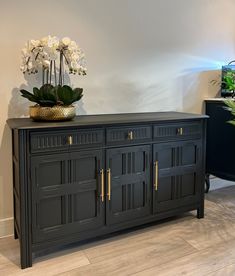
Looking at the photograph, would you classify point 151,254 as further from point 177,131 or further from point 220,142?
point 220,142

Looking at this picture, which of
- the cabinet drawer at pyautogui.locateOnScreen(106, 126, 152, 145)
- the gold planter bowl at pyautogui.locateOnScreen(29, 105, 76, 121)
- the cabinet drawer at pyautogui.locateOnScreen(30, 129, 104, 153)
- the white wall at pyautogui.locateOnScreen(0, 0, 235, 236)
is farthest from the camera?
the white wall at pyautogui.locateOnScreen(0, 0, 235, 236)

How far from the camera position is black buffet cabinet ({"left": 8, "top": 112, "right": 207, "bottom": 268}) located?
Answer: 2.06 metres

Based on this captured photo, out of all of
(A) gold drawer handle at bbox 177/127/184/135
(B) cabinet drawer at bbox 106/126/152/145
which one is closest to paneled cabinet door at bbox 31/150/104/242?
(B) cabinet drawer at bbox 106/126/152/145

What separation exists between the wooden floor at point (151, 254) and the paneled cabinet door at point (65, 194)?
189mm

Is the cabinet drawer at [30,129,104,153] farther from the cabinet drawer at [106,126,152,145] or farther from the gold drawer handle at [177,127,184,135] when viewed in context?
the gold drawer handle at [177,127,184,135]

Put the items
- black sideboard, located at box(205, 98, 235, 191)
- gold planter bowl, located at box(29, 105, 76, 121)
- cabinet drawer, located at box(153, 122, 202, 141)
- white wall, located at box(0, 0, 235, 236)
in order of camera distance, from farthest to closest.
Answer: black sideboard, located at box(205, 98, 235, 191)
cabinet drawer, located at box(153, 122, 202, 141)
white wall, located at box(0, 0, 235, 236)
gold planter bowl, located at box(29, 105, 76, 121)

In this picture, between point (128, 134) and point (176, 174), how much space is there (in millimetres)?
605

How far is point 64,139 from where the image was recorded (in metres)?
2.12

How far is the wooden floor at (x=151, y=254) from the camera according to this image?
6.77 feet

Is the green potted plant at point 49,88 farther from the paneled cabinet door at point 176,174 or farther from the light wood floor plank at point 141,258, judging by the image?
the light wood floor plank at point 141,258

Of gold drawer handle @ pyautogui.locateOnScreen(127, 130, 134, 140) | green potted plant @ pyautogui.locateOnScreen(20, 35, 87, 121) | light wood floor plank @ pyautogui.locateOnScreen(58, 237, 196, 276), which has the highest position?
green potted plant @ pyautogui.locateOnScreen(20, 35, 87, 121)

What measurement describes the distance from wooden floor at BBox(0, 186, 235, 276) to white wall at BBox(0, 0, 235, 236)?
0.58 meters

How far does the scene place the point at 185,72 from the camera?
331 cm

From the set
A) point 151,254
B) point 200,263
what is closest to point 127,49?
point 151,254
